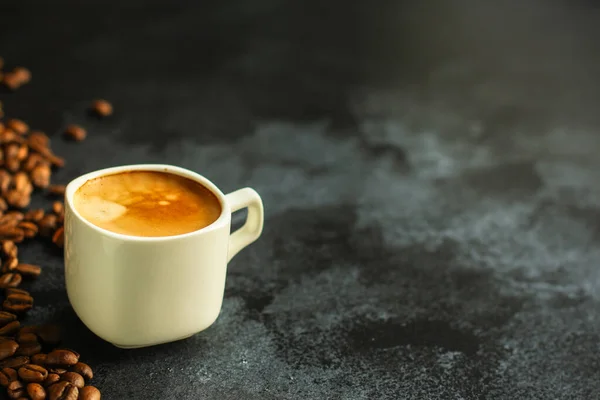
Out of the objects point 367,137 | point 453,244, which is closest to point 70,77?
point 367,137

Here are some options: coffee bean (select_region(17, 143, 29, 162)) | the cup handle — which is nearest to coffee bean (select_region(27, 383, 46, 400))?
the cup handle

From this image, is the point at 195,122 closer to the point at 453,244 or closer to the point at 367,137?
the point at 367,137

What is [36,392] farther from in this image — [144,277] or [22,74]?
[22,74]

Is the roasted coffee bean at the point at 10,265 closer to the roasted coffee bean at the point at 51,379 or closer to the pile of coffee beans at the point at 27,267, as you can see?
the pile of coffee beans at the point at 27,267

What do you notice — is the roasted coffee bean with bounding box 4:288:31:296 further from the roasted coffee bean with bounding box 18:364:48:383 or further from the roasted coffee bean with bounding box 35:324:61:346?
the roasted coffee bean with bounding box 18:364:48:383

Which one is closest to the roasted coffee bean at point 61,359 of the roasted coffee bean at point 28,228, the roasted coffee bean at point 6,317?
the roasted coffee bean at point 6,317

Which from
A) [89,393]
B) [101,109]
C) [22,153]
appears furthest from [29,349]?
[101,109]
